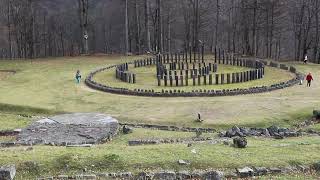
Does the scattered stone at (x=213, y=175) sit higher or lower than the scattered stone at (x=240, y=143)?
A: lower

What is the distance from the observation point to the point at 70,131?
32.3 metres

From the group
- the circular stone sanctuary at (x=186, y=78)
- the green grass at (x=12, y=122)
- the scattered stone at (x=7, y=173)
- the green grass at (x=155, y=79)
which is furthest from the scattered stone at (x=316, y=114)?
the scattered stone at (x=7, y=173)

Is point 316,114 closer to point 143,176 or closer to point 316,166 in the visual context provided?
point 316,166

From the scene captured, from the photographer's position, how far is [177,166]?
2300 cm

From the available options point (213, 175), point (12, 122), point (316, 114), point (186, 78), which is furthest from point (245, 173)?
point (186, 78)

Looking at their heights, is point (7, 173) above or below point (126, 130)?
above

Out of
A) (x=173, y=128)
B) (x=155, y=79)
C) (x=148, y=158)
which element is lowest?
(x=173, y=128)

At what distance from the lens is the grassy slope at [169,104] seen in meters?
38.2

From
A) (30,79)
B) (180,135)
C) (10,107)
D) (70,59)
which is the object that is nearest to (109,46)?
(70,59)

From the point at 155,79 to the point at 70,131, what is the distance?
79.1ft

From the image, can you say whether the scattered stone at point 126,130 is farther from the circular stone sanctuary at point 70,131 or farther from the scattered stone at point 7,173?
the scattered stone at point 7,173

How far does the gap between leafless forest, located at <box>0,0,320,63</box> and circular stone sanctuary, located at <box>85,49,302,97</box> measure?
41.6 ft

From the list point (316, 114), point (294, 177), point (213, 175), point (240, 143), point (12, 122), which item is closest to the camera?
point (213, 175)

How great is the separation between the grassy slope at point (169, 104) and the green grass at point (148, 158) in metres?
11.5
